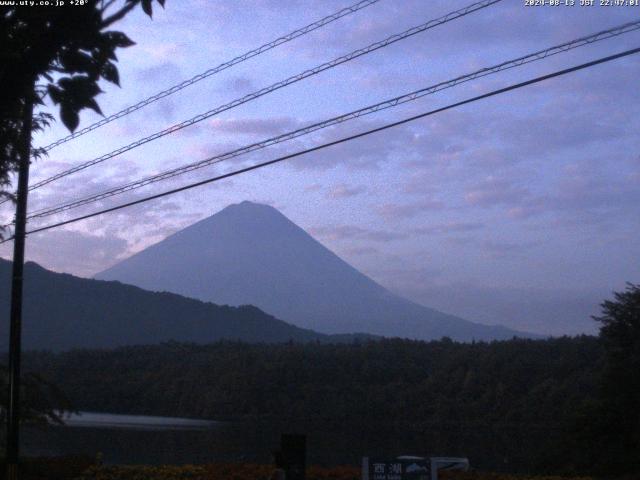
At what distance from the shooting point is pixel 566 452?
898 inches

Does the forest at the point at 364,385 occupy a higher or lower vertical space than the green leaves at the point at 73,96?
lower

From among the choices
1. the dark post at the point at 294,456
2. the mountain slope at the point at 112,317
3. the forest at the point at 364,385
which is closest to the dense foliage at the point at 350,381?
the forest at the point at 364,385

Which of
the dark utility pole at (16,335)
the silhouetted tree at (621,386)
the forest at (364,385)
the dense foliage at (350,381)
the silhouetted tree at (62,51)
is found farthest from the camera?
the dense foliage at (350,381)

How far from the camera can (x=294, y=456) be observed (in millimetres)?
12508

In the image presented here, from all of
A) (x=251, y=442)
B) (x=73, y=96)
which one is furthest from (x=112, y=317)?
(x=73, y=96)

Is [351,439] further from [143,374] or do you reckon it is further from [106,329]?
[106,329]

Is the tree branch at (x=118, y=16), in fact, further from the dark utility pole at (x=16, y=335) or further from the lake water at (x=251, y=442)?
the lake water at (x=251, y=442)

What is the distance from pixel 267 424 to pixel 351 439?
349 inches

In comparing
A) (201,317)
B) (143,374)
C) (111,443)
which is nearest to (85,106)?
(111,443)

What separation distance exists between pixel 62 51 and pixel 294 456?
29.0ft

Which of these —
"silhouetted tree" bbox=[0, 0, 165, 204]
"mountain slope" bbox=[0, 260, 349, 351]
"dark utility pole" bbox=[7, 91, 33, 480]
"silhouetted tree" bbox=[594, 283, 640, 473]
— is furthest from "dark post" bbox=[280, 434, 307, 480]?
"mountain slope" bbox=[0, 260, 349, 351]

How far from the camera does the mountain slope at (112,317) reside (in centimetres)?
7475

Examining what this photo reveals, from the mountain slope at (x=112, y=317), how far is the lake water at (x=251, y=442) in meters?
36.2

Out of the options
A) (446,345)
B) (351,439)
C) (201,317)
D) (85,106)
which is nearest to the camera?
(85,106)
